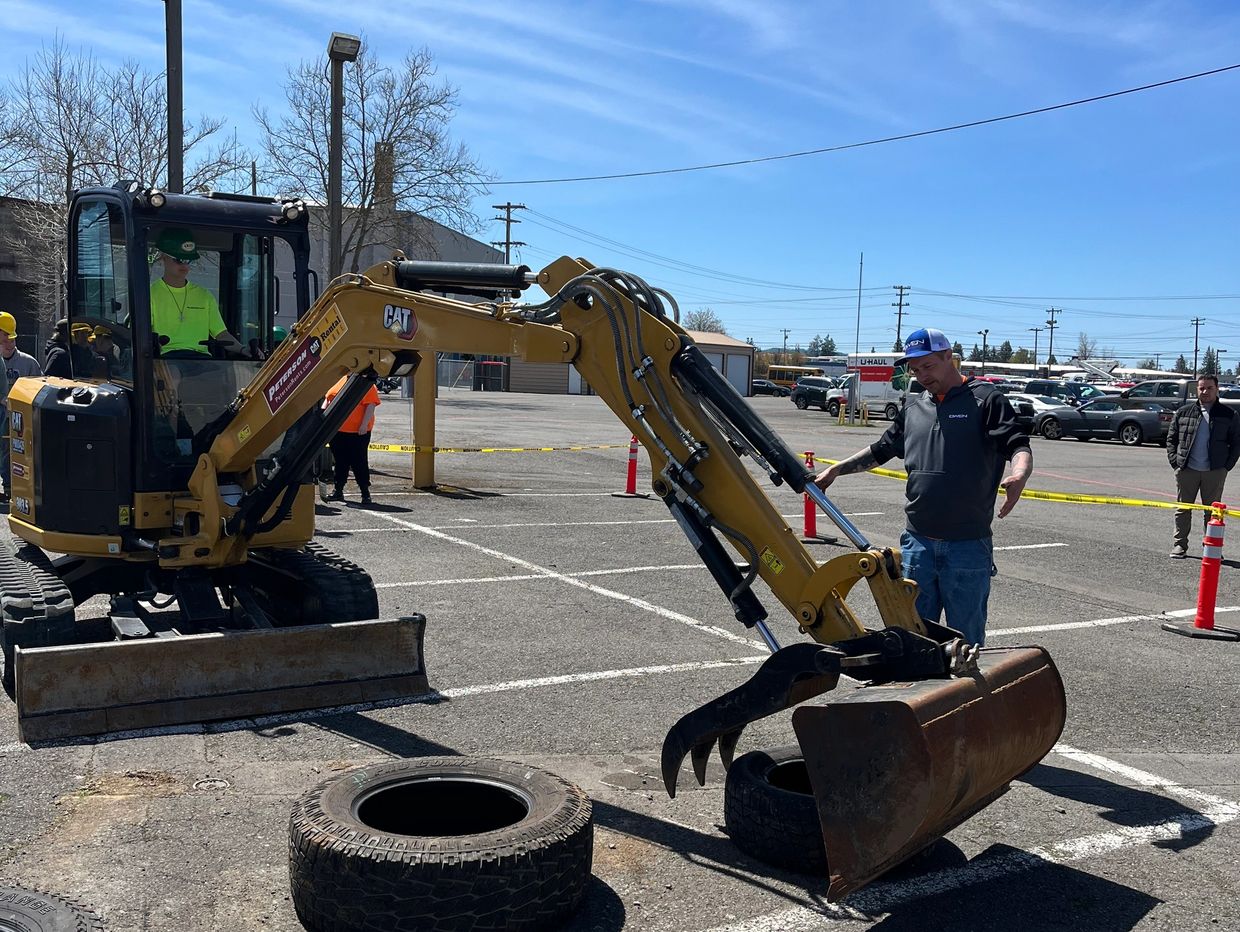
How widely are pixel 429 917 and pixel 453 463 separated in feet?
57.3

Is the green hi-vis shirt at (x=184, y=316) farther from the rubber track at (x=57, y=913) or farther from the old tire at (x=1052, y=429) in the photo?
the old tire at (x=1052, y=429)

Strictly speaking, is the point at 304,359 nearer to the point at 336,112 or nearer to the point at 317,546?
the point at 317,546

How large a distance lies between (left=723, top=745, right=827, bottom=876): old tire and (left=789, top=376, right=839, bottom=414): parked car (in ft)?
173

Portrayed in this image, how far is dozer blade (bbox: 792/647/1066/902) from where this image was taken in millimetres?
3939

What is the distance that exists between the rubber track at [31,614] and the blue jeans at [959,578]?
15.2 feet

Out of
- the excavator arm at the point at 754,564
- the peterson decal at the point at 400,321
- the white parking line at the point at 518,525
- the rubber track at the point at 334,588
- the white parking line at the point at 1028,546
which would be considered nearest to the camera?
the excavator arm at the point at 754,564

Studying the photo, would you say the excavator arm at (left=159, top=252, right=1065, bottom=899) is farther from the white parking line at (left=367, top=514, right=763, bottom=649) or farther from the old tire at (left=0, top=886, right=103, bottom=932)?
the white parking line at (left=367, top=514, right=763, bottom=649)

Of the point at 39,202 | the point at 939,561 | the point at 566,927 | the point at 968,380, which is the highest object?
the point at 39,202

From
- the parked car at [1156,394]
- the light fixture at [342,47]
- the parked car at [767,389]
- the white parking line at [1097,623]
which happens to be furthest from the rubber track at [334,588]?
the parked car at [767,389]

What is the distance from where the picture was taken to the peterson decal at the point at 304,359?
629 cm

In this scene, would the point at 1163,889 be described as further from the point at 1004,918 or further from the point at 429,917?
the point at 429,917

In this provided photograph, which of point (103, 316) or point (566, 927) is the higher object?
point (103, 316)

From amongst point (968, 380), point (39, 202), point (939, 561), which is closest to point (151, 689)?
point (939, 561)

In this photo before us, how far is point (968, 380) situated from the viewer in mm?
6152
